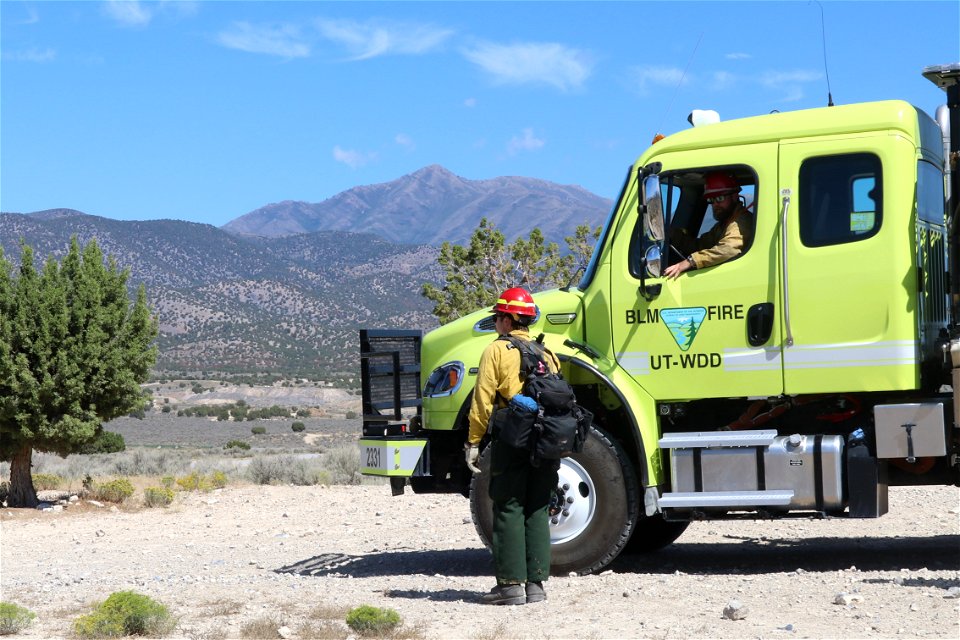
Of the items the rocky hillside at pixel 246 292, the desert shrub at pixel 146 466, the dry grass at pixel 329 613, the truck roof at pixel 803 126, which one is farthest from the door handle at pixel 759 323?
the rocky hillside at pixel 246 292

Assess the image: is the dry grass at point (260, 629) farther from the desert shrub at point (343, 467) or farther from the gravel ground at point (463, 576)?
the desert shrub at point (343, 467)

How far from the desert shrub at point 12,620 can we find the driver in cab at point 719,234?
4.80 metres

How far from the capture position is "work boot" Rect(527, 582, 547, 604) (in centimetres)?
764

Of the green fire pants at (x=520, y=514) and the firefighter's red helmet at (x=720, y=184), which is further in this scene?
the firefighter's red helmet at (x=720, y=184)

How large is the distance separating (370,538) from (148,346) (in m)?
8.35

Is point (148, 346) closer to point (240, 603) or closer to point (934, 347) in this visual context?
point (240, 603)

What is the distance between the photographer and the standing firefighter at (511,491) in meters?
7.60

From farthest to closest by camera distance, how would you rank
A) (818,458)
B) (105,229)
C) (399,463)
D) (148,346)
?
(105,229) → (148,346) → (399,463) → (818,458)

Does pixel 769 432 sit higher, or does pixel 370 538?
pixel 769 432

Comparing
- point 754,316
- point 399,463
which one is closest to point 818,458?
point 754,316

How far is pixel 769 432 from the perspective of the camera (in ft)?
27.1

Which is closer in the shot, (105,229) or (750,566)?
(750,566)

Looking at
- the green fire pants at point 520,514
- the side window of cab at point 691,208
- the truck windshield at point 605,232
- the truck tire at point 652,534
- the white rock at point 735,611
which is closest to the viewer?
the white rock at point 735,611

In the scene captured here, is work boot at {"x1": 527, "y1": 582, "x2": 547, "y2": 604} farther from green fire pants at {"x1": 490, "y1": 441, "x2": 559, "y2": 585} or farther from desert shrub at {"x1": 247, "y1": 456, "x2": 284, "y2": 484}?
desert shrub at {"x1": 247, "y1": 456, "x2": 284, "y2": 484}
